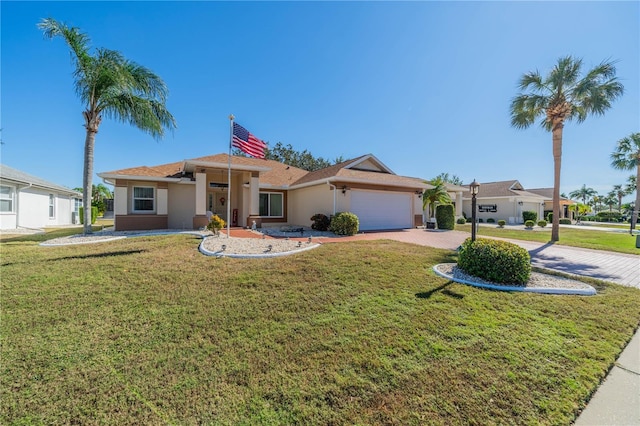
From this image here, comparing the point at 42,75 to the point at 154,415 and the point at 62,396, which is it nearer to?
the point at 62,396

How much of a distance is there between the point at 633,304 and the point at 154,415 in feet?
28.5

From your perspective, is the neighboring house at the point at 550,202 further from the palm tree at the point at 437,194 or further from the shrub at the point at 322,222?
the shrub at the point at 322,222

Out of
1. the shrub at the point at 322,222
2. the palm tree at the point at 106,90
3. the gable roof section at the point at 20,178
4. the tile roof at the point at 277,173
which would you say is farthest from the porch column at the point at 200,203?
the gable roof section at the point at 20,178

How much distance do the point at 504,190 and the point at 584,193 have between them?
6402 centimetres

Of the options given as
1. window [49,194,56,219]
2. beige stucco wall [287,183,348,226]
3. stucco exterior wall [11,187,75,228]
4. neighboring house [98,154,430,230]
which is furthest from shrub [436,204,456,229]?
window [49,194,56,219]

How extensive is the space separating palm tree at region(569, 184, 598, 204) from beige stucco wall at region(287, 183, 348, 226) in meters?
90.4

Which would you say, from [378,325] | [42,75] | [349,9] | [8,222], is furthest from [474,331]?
[8,222]

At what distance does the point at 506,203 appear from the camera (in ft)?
102

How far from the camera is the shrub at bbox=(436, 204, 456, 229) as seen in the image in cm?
1820

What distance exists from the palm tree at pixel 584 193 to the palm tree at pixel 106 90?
99.4 metres

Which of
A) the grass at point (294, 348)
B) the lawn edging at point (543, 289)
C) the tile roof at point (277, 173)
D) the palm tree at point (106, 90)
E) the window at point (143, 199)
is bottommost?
the grass at point (294, 348)

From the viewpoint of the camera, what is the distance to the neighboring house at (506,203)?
30.6 m

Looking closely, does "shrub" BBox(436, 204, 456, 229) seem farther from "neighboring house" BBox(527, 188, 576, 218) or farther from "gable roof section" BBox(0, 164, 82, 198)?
"gable roof section" BBox(0, 164, 82, 198)

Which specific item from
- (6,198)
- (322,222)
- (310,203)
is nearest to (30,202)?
(6,198)
